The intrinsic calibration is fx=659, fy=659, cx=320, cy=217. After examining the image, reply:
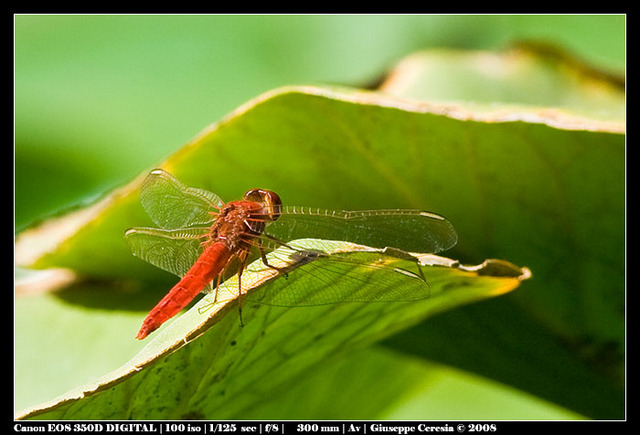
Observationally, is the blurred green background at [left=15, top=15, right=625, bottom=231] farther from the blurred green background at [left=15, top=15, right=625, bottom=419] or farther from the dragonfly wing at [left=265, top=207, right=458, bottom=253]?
the dragonfly wing at [left=265, top=207, right=458, bottom=253]

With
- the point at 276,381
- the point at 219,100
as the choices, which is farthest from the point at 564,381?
the point at 219,100

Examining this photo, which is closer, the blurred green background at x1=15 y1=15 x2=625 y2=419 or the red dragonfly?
the red dragonfly

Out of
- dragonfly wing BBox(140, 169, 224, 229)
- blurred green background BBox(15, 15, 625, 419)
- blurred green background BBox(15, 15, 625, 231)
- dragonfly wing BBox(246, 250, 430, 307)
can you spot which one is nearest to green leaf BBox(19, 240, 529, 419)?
dragonfly wing BBox(246, 250, 430, 307)

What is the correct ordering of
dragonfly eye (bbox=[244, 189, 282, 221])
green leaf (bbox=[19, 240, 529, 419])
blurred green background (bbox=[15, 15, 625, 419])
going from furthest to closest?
blurred green background (bbox=[15, 15, 625, 419])
dragonfly eye (bbox=[244, 189, 282, 221])
green leaf (bbox=[19, 240, 529, 419])

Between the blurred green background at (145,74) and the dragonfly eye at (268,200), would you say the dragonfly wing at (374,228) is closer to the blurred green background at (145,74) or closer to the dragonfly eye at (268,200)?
the dragonfly eye at (268,200)

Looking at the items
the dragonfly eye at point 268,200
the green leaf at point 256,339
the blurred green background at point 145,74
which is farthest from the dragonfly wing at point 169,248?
the blurred green background at point 145,74
